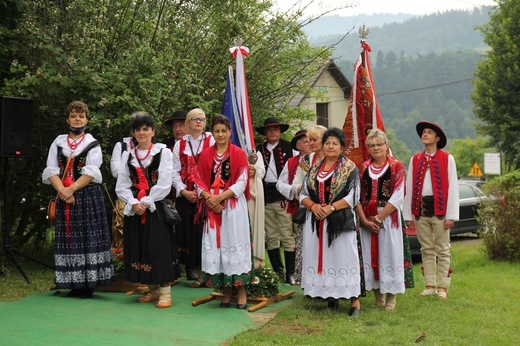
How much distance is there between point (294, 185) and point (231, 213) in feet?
3.99

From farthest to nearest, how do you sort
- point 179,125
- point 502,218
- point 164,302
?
point 502,218 → point 179,125 → point 164,302

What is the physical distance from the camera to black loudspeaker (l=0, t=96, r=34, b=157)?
902 cm

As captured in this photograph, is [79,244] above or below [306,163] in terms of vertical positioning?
below

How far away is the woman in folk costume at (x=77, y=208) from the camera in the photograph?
8.14m

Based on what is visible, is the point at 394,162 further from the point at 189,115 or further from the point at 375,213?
the point at 189,115

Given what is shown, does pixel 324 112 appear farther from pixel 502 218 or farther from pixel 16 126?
pixel 16 126

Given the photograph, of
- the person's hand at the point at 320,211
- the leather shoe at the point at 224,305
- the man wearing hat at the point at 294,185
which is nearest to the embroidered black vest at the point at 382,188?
the person's hand at the point at 320,211

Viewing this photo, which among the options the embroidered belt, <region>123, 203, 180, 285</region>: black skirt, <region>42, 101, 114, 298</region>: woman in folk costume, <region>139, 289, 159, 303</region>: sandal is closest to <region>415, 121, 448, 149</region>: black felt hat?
the embroidered belt

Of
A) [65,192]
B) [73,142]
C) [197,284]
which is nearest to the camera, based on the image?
[65,192]

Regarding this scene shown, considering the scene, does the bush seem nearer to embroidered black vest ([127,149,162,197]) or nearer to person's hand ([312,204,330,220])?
person's hand ([312,204,330,220])

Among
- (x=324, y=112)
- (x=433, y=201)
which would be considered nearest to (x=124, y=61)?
(x=433, y=201)

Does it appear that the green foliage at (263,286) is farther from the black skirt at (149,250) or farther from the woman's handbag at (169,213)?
the woman's handbag at (169,213)

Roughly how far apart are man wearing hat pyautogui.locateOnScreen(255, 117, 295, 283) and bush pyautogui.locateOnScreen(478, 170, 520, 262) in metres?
3.86

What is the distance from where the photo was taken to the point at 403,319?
741cm
